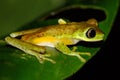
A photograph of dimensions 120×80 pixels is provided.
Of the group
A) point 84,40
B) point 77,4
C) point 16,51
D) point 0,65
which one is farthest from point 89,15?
point 0,65

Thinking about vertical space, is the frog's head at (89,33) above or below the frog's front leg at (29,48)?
above

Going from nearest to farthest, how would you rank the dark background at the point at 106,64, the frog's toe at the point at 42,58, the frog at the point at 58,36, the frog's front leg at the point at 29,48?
the frog's toe at the point at 42,58 → the frog's front leg at the point at 29,48 → the frog at the point at 58,36 → the dark background at the point at 106,64

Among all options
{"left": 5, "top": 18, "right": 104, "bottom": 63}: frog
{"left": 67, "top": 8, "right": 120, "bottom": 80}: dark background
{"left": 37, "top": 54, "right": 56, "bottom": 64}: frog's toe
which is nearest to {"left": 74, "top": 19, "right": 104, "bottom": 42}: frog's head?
{"left": 5, "top": 18, "right": 104, "bottom": 63}: frog

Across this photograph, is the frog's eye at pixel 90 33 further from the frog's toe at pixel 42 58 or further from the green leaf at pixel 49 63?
the frog's toe at pixel 42 58

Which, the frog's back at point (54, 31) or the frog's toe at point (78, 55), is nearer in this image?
the frog's toe at point (78, 55)

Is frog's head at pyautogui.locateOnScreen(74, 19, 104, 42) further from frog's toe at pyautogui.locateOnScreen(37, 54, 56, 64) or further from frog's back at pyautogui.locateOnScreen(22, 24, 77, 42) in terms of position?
frog's toe at pyautogui.locateOnScreen(37, 54, 56, 64)

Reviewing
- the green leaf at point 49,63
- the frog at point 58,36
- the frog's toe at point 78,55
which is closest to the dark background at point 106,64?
the green leaf at point 49,63

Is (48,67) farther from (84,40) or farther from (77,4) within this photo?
(77,4)
